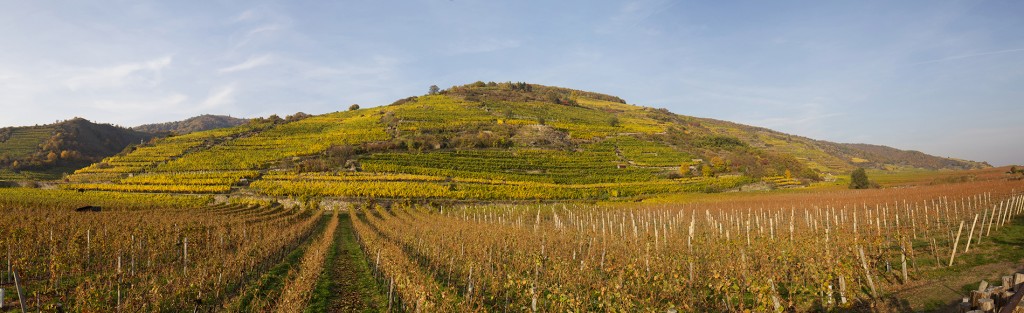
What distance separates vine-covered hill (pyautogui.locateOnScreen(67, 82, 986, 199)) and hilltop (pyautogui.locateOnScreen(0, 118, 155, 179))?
13.7m

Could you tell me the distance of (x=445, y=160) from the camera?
61656mm

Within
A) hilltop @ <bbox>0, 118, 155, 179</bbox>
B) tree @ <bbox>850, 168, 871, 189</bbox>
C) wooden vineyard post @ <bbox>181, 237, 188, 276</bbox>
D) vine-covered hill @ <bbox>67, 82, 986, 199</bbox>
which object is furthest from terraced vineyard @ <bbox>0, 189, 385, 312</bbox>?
hilltop @ <bbox>0, 118, 155, 179</bbox>

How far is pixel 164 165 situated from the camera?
60.8 metres

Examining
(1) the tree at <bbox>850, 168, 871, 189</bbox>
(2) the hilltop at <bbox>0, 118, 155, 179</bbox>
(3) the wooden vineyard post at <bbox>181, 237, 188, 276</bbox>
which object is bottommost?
(3) the wooden vineyard post at <bbox>181, 237, 188, 276</bbox>

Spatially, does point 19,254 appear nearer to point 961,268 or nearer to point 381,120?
point 961,268

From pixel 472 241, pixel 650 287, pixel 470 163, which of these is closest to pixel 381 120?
pixel 470 163

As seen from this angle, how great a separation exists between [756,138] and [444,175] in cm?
11956

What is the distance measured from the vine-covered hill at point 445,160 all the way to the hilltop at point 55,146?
44.9 ft

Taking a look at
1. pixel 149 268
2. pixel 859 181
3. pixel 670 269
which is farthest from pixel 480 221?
pixel 859 181

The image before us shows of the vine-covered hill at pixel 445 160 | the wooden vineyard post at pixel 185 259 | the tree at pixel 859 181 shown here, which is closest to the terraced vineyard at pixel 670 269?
the wooden vineyard post at pixel 185 259

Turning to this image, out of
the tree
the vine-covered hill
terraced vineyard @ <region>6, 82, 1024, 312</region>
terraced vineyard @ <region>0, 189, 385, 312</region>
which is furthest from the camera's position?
the tree

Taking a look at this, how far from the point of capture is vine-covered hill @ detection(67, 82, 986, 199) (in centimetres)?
5144

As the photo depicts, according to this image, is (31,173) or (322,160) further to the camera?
(31,173)

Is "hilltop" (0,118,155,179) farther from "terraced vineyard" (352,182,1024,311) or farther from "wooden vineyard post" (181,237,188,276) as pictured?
"terraced vineyard" (352,182,1024,311)
